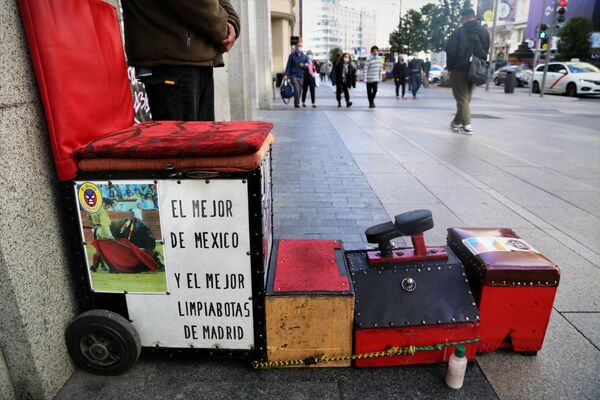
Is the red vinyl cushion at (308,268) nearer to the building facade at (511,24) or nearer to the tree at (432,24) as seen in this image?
the tree at (432,24)

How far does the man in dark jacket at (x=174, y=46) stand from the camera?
267 centimetres

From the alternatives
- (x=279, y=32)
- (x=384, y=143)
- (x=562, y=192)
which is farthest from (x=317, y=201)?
(x=279, y=32)

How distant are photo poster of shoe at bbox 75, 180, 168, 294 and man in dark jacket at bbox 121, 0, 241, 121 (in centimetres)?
111

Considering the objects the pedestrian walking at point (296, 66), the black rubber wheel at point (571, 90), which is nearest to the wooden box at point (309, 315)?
the pedestrian walking at point (296, 66)

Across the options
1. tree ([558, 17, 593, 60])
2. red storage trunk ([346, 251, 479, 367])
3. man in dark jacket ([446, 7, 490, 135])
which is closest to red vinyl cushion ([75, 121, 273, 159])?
red storage trunk ([346, 251, 479, 367])

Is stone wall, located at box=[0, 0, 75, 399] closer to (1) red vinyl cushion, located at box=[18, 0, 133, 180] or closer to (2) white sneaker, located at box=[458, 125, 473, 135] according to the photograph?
(1) red vinyl cushion, located at box=[18, 0, 133, 180]

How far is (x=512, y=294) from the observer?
2256mm

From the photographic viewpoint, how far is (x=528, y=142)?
8.84m

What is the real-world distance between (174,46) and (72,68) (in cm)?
92

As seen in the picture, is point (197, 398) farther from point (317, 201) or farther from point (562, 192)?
point (562, 192)

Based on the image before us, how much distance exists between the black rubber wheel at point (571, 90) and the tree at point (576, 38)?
1506 cm

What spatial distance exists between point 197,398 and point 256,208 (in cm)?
91

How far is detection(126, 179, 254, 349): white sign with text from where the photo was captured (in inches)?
77.1

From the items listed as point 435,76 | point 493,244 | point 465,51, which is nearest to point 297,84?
point 465,51
